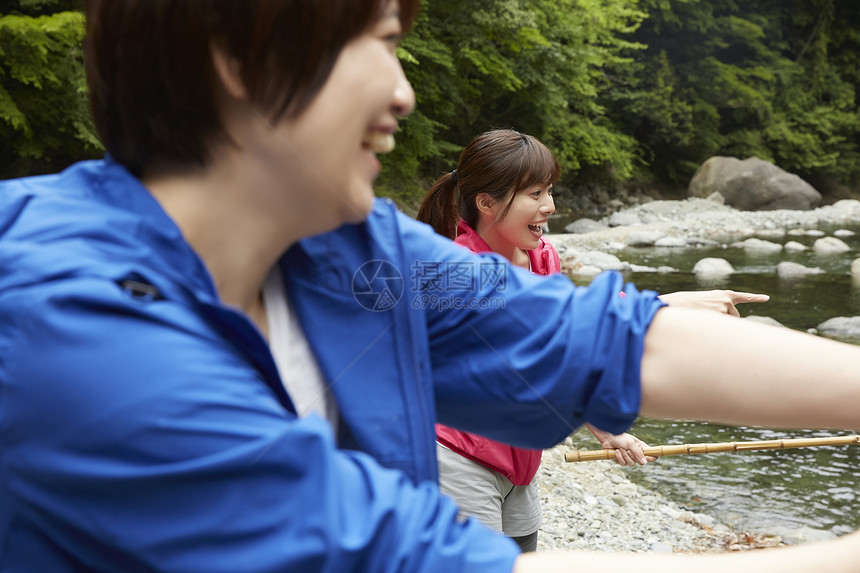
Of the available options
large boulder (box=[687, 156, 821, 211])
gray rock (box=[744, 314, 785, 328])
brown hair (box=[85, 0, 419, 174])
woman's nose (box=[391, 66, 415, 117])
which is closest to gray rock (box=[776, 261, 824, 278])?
gray rock (box=[744, 314, 785, 328])

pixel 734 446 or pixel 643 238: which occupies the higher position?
pixel 734 446

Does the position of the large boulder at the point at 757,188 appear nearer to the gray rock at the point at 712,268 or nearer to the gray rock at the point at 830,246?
the gray rock at the point at 830,246

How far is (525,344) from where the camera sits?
3.33 ft

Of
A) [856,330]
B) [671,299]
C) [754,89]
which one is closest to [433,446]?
[671,299]

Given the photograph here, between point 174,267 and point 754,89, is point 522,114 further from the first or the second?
point 174,267

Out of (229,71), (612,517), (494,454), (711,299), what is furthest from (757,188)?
(229,71)

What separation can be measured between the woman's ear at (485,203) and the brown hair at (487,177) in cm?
2

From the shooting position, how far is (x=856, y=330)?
8430 millimetres

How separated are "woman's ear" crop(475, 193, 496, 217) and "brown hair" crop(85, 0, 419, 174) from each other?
8.57ft

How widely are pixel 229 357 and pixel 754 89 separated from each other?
97.9ft

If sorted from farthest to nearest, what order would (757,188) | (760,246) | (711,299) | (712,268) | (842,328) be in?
(757,188) < (760,246) < (712,268) < (842,328) < (711,299)

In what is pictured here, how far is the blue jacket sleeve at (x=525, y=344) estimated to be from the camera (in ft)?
3.20

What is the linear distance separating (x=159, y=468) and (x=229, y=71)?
16.2 inches

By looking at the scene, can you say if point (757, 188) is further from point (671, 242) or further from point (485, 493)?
point (485, 493)
